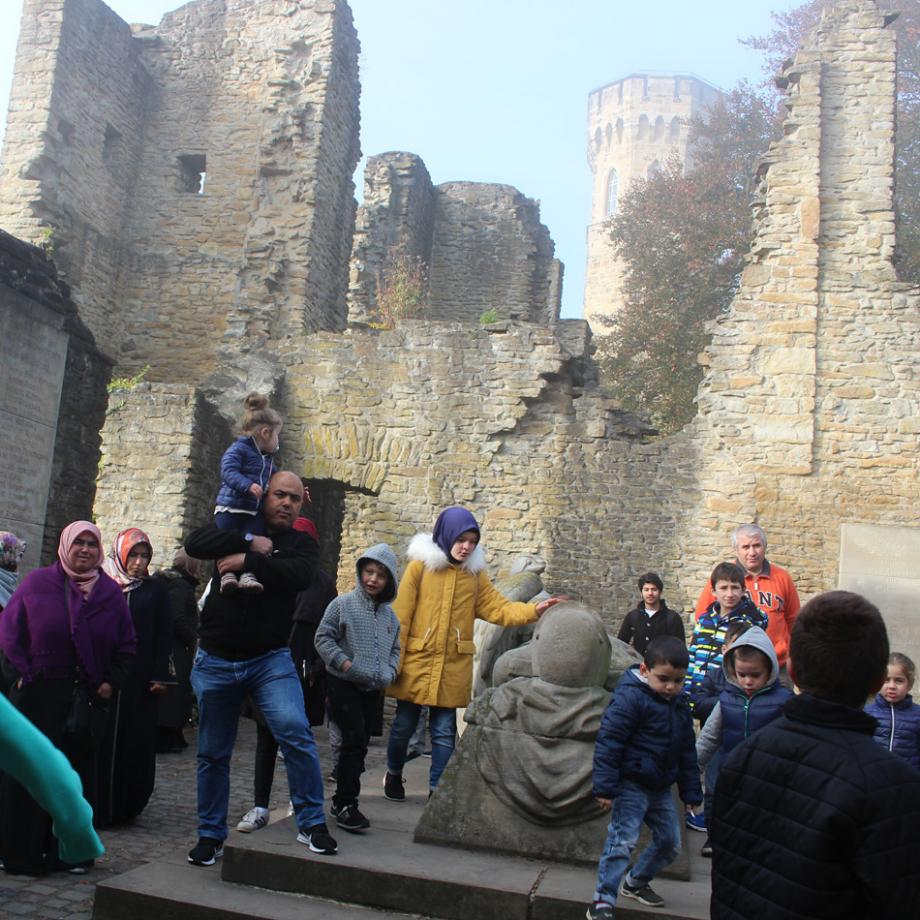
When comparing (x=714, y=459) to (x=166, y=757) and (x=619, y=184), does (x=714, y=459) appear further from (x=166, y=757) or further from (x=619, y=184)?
(x=619, y=184)

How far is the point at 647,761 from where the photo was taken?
388 cm

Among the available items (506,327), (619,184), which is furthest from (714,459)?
(619,184)

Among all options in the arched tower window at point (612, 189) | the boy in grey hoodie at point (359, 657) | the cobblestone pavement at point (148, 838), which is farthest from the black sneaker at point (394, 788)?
the arched tower window at point (612, 189)

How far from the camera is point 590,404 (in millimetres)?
12047

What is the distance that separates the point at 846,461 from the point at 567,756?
793 centimetres

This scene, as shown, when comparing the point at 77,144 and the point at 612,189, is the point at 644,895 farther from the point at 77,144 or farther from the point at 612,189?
the point at 612,189

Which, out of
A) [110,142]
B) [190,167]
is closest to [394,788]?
[110,142]

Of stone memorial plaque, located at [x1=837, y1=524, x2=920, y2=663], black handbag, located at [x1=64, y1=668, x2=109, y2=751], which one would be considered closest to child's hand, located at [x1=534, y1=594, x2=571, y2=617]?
black handbag, located at [x1=64, y1=668, x2=109, y2=751]

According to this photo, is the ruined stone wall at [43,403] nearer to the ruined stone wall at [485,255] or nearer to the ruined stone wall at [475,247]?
the ruined stone wall at [475,247]

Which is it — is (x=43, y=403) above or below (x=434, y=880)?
above

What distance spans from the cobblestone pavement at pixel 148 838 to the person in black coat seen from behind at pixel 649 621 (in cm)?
222

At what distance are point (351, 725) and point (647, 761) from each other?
1.64m

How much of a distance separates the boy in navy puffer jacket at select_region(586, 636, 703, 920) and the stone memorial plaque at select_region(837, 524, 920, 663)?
24.7ft

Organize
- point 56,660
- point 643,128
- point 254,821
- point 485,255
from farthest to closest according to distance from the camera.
Result: point 643,128 < point 485,255 < point 56,660 < point 254,821
